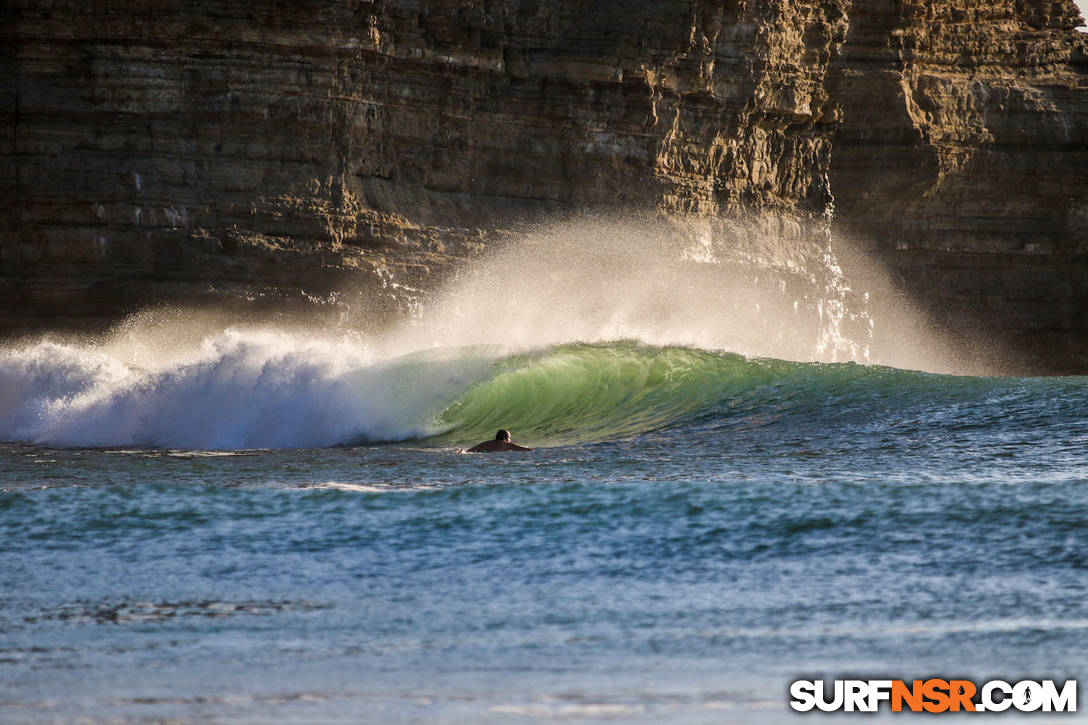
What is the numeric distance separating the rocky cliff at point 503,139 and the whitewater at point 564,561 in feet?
24.2

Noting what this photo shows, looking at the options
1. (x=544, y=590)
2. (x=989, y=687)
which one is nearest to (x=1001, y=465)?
(x=544, y=590)

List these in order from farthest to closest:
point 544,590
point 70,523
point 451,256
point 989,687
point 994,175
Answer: point 994,175
point 451,256
point 70,523
point 544,590
point 989,687

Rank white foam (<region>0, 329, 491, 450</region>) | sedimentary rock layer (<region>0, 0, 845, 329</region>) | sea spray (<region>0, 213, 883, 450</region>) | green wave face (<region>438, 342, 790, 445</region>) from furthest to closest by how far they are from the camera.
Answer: sedimentary rock layer (<region>0, 0, 845, 329</region>), sea spray (<region>0, 213, 883, 450</region>), white foam (<region>0, 329, 491, 450</region>), green wave face (<region>438, 342, 790, 445</region>)

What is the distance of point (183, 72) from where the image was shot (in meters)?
21.5

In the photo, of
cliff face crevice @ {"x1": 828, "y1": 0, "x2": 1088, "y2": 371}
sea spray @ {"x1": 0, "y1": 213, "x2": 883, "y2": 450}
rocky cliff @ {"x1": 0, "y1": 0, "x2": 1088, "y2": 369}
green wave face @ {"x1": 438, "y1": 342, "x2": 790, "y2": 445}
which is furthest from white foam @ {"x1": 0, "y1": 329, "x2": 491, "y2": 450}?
cliff face crevice @ {"x1": 828, "y1": 0, "x2": 1088, "y2": 371}

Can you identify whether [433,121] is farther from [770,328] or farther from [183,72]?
[770,328]

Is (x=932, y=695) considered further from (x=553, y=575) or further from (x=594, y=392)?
(x=594, y=392)

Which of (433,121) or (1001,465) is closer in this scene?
(1001,465)

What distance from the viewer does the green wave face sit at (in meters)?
15.0

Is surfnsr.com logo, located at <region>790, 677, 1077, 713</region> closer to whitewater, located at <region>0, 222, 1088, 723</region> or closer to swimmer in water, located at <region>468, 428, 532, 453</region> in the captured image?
whitewater, located at <region>0, 222, 1088, 723</region>

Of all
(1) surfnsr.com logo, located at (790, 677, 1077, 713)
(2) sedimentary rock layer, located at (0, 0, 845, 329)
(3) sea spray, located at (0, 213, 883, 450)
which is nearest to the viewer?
(1) surfnsr.com logo, located at (790, 677, 1077, 713)

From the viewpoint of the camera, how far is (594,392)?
656 inches

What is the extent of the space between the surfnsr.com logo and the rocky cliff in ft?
59.7

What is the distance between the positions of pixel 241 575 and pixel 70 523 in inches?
63.4
